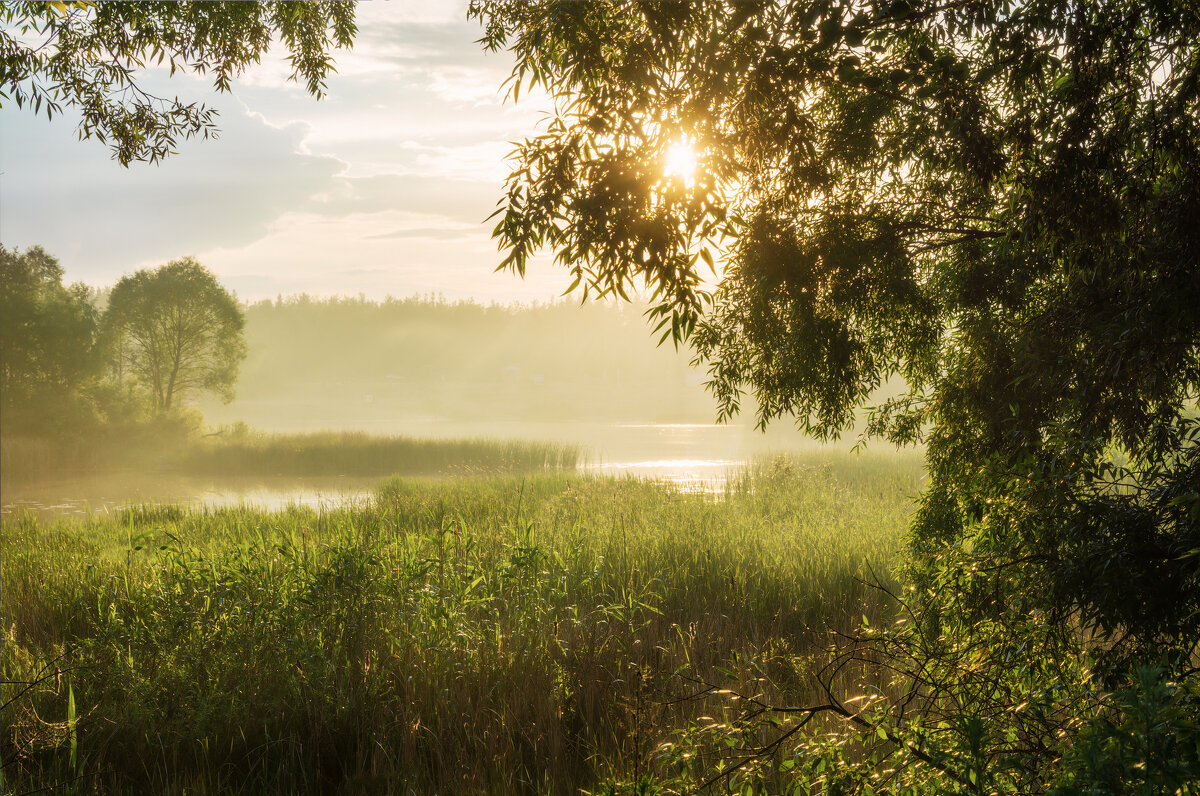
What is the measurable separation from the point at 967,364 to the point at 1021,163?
6.77ft

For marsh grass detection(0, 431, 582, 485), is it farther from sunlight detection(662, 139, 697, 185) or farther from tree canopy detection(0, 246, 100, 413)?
sunlight detection(662, 139, 697, 185)

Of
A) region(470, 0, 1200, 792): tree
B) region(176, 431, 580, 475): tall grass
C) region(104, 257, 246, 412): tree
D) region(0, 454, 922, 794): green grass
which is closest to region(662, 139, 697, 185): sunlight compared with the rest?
region(470, 0, 1200, 792): tree

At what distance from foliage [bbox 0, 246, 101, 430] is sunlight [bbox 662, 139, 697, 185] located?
2866 cm

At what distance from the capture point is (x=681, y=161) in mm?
3561

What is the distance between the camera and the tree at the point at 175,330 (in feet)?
100

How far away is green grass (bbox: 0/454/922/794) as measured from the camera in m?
3.93

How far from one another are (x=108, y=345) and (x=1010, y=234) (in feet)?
112

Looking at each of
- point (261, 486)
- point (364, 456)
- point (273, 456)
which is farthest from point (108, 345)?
point (364, 456)

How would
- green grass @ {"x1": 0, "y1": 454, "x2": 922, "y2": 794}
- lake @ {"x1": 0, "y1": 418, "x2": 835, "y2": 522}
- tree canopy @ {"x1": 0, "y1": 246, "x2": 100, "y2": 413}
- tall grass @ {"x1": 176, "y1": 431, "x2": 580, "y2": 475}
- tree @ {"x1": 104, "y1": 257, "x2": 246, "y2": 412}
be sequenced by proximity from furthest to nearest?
tree @ {"x1": 104, "y1": 257, "x2": 246, "y2": 412}, tall grass @ {"x1": 176, "y1": 431, "x2": 580, "y2": 475}, tree canopy @ {"x1": 0, "y1": 246, "x2": 100, "y2": 413}, lake @ {"x1": 0, "y1": 418, "x2": 835, "y2": 522}, green grass @ {"x1": 0, "y1": 454, "x2": 922, "y2": 794}

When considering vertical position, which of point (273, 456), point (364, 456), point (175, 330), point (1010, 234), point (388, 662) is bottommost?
point (273, 456)

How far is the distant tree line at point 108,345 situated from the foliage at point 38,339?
3 cm

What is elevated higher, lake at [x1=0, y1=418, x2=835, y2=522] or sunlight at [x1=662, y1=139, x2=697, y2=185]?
sunlight at [x1=662, y1=139, x2=697, y2=185]

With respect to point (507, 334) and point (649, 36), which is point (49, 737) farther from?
point (507, 334)

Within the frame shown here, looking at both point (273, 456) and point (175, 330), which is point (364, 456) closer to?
point (273, 456)
